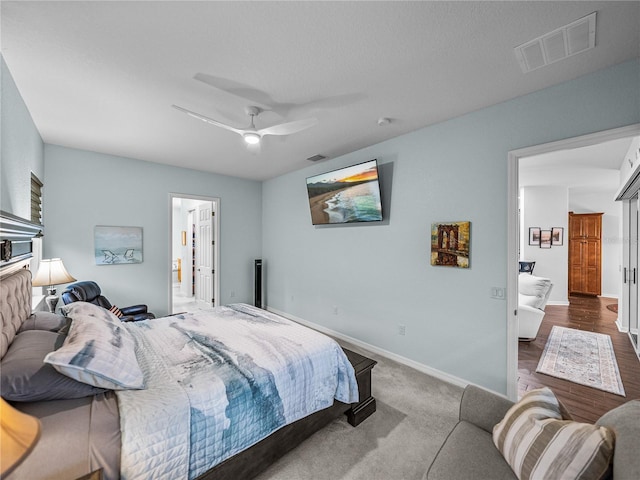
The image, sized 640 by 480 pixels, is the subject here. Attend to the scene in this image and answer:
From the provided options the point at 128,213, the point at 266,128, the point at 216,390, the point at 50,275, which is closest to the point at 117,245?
the point at 128,213

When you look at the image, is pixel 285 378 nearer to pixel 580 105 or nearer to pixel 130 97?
pixel 130 97

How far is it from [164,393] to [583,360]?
454cm

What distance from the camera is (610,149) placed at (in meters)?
3.79

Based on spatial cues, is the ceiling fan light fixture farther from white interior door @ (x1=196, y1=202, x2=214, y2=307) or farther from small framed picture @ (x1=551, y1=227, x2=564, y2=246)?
small framed picture @ (x1=551, y1=227, x2=564, y2=246)

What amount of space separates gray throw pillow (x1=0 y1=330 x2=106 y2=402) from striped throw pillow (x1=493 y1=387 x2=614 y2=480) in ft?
6.58

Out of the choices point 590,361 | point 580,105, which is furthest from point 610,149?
point 590,361

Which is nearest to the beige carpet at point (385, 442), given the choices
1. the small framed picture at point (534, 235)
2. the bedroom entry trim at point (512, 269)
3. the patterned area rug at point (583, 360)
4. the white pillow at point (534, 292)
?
the bedroom entry trim at point (512, 269)

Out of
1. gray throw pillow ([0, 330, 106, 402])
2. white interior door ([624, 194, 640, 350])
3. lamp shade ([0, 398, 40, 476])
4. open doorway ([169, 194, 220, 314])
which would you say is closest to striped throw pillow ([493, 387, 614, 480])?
lamp shade ([0, 398, 40, 476])

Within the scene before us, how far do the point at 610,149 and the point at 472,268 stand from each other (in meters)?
3.11

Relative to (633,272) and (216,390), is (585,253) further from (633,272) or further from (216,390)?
(216,390)

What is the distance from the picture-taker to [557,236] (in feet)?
21.7

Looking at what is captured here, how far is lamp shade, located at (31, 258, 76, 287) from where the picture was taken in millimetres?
2695

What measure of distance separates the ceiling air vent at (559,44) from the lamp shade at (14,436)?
2.85 meters

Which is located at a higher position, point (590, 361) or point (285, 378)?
point (285, 378)
